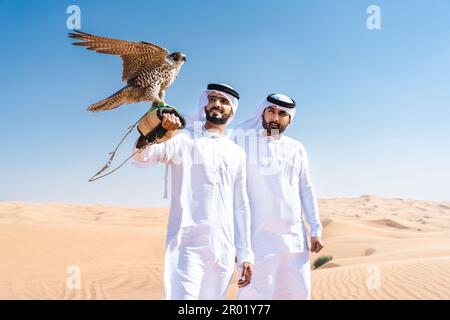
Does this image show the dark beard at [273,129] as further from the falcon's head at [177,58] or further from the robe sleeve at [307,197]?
the falcon's head at [177,58]

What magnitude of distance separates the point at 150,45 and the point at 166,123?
3.19 ft

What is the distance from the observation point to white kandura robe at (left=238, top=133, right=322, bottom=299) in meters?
3.44

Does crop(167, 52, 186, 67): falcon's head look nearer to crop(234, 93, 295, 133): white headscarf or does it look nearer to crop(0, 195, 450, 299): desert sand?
crop(234, 93, 295, 133): white headscarf

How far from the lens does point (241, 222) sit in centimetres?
300

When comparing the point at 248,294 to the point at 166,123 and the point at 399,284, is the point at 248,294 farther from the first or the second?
the point at 399,284

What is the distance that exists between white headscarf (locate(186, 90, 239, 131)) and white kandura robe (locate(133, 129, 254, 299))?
0.39 ft

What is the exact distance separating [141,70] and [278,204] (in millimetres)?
1448

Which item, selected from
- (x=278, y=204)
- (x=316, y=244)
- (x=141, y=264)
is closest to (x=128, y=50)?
(x=278, y=204)

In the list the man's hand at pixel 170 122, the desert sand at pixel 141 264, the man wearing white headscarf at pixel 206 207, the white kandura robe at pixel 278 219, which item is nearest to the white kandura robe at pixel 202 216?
the man wearing white headscarf at pixel 206 207

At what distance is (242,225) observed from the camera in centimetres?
299

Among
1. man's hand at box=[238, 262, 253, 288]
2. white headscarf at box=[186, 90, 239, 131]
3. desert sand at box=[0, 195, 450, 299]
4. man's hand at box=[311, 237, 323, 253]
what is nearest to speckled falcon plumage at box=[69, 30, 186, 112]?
white headscarf at box=[186, 90, 239, 131]

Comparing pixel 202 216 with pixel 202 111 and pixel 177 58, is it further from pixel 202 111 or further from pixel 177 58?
pixel 177 58
